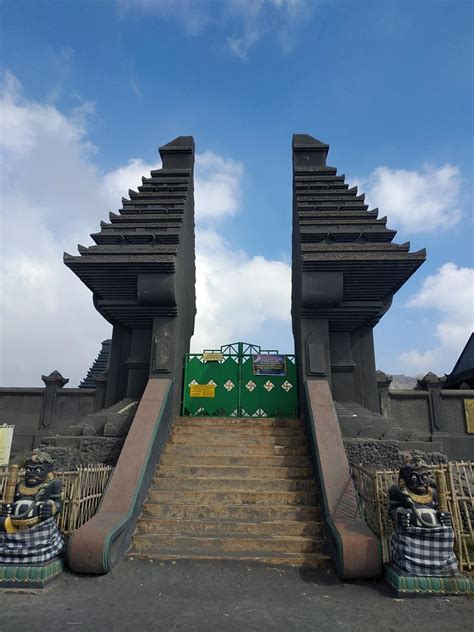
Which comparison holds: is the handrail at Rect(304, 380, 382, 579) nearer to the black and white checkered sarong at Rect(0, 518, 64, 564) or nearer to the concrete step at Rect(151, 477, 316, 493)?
the concrete step at Rect(151, 477, 316, 493)

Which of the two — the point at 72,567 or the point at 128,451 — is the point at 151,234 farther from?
the point at 72,567

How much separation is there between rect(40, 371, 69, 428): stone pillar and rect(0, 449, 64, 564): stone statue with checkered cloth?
10273 millimetres

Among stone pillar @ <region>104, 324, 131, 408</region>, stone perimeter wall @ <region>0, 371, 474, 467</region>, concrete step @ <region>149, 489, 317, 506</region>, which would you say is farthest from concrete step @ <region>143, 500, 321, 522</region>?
stone perimeter wall @ <region>0, 371, 474, 467</region>

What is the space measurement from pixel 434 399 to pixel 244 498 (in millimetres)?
10045

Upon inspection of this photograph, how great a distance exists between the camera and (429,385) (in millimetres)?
14633

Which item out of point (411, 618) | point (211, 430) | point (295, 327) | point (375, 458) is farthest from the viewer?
point (295, 327)

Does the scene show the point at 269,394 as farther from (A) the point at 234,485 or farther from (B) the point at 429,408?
(B) the point at 429,408

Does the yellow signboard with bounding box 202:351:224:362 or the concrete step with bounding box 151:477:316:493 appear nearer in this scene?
the concrete step with bounding box 151:477:316:493

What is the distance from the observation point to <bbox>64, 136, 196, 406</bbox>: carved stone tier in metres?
10.1

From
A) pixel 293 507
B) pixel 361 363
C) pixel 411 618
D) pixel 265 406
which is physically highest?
pixel 361 363

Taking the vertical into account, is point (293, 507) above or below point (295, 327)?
below

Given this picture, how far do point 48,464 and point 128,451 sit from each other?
5.96 ft

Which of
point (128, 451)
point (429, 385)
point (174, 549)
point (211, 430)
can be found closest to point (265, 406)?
point (211, 430)

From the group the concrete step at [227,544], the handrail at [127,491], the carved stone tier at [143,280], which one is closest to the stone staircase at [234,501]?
the concrete step at [227,544]
